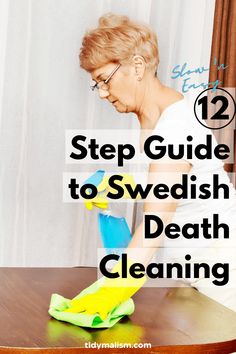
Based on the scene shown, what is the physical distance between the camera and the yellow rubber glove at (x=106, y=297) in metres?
1.41

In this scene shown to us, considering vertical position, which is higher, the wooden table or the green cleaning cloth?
the green cleaning cloth

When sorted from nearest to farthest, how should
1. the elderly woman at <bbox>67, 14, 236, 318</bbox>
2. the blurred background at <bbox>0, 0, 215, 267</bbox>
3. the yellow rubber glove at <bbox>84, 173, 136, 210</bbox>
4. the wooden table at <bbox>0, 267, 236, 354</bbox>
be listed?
the wooden table at <bbox>0, 267, 236, 354</bbox> < the yellow rubber glove at <bbox>84, 173, 136, 210</bbox> < the elderly woman at <bbox>67, 14, 236, 318</bbox> < the blurred background at <bbox>0, 0, 215, 267</bbox>

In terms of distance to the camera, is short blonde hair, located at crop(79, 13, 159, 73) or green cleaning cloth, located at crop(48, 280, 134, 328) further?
short blonde hair, located at crop(79, 13, 159, 73)

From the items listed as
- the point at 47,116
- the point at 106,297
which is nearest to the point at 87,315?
the point at 106,297

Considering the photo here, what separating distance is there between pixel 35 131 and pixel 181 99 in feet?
2.92

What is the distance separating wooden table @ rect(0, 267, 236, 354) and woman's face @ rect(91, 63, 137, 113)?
52 cm

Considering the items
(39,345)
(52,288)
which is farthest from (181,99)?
(39,345)

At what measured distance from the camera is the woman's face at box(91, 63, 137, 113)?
5.75ft

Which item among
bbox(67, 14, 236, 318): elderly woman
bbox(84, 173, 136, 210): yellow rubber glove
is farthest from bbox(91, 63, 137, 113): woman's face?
bbox(84, 173, 136, 210): yellow rubber glove

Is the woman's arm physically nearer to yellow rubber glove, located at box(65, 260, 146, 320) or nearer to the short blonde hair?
yellow rubber glove, located at box(65, 260, 146, 320)

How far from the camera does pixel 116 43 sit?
171 cm

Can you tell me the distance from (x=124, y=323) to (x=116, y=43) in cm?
73

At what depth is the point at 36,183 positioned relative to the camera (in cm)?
255

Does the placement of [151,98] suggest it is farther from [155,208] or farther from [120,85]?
[155,208]
